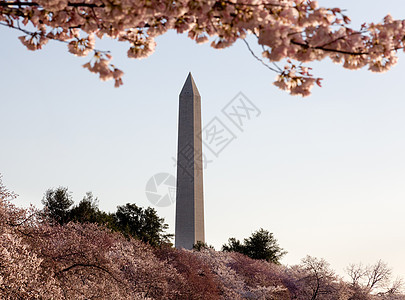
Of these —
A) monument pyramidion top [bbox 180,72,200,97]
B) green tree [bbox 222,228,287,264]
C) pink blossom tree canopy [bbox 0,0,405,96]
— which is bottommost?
pink blossom tree canopy [bbox 0,0,405,96]

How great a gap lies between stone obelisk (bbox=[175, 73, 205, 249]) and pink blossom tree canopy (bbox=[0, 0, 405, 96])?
92.1ft

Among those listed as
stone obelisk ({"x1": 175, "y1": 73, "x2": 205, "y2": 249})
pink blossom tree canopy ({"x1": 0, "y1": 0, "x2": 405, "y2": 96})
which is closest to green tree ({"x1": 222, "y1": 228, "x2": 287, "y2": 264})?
stone obelisk ({"x1": 175, "y1": 73, "x2": 205, "y2": 249})

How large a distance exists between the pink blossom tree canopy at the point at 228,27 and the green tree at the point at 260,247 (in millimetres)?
34530

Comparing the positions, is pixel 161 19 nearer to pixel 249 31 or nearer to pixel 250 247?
pixel 249 31

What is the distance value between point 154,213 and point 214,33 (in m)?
33.7

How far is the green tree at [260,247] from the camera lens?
37531 millimetres

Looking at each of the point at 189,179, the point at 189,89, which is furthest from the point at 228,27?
the point at 189,89

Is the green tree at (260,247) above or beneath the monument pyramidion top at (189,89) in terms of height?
beneath

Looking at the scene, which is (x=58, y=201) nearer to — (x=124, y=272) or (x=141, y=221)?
(x=141, y=221)

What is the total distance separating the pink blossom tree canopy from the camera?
356cm

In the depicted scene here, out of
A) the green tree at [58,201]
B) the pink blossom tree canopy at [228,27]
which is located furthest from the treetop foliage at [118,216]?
the pink blossom tree canopy at [228,27]

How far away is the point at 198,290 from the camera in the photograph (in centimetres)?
1861

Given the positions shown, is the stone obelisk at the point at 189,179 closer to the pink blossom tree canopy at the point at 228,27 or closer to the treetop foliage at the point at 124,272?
the treetop foliage at the point at 124,272

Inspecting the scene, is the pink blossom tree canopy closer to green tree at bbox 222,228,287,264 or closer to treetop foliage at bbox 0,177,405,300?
treetop foliage at bbox 0,177,405,300
